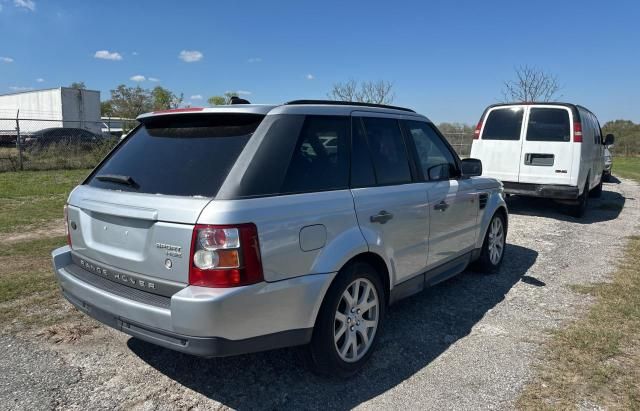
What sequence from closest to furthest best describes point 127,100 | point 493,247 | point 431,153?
1. point 431,153
2. point 493,247
3. point 127,100

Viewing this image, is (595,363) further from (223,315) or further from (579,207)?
(579,207)

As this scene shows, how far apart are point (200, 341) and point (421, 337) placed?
208 centimetres

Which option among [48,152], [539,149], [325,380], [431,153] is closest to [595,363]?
[325,380]

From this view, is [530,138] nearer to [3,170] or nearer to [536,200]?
[536,200]

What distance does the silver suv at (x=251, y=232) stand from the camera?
246 centimetres

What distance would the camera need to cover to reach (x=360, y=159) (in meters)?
3.39

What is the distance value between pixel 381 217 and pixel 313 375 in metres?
1.20

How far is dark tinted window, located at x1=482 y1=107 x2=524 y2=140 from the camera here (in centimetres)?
923

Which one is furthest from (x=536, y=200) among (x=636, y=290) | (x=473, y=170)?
(x=473, y=170)

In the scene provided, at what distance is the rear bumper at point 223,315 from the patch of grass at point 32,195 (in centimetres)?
582

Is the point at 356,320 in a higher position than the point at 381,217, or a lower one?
lower

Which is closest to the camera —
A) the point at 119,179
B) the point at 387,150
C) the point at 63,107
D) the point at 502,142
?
the point at 119,179

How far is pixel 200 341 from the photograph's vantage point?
2463mm

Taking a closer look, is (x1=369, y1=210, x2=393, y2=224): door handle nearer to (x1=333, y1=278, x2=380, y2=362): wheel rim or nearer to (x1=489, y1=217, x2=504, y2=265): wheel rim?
(x1=333, y1=278, x2=380, y2=362): wheel rim
